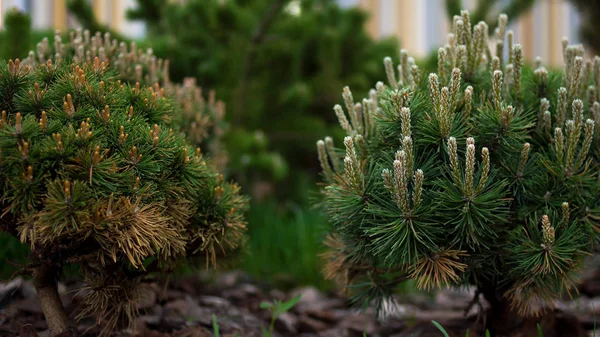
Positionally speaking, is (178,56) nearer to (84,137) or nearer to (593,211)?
(84,137)

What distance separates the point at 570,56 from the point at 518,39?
766 cm

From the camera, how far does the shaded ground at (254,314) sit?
91.3 inches

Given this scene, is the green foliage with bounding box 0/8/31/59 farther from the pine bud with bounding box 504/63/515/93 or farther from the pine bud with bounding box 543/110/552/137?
the pine bud with bounding box 543/110/552/137

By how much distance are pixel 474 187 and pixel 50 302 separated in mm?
1411

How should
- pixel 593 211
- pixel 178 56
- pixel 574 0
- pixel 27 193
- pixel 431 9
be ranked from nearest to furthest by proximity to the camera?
1. pixel 27 193
2. pixel 593 211
3. pixel 178 56
4. pixel 574 0
5. pixel 431 9

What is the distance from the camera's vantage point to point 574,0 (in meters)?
5.83

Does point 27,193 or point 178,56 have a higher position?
point 178,56

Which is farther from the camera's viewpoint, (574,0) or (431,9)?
(431,9)

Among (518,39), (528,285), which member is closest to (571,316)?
(528,285)

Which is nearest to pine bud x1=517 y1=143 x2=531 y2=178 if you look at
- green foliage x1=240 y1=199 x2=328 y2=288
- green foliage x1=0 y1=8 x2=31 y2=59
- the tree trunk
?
the tree trunk

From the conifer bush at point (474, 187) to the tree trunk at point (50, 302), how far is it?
0.95 metres

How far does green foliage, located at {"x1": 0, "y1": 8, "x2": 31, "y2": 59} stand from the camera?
2.72 meters

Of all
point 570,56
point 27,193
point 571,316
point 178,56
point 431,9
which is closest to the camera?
point 27,193

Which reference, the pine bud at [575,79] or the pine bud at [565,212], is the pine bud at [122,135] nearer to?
the pine bud at [565,212]
